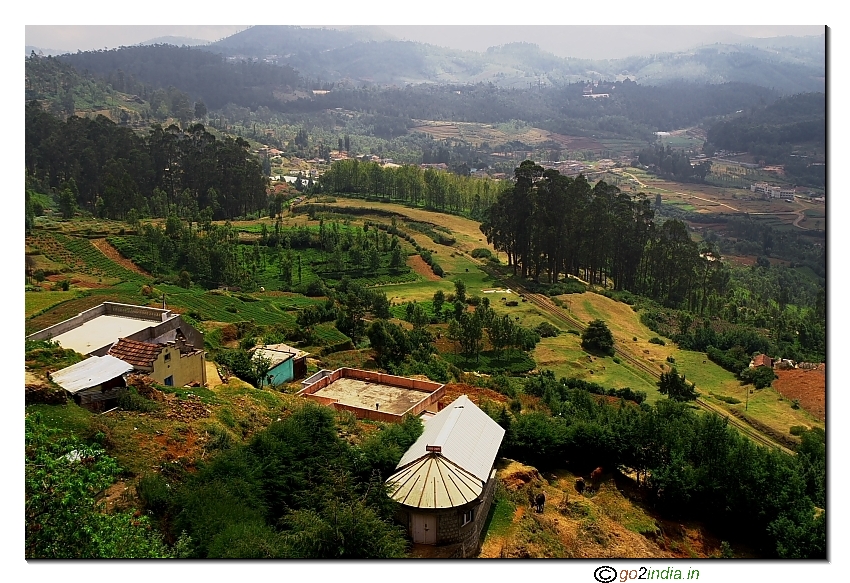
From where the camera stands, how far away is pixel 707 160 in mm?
72375

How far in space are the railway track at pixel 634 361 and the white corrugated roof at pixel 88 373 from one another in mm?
11010

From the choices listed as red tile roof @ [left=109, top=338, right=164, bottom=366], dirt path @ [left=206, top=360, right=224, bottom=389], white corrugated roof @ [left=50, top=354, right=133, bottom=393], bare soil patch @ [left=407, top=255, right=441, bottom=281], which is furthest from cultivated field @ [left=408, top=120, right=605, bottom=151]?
white corrugated roof @ [left=50, top=354, right=133, bottom=393]

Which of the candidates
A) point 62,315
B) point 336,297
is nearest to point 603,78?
point 336,297

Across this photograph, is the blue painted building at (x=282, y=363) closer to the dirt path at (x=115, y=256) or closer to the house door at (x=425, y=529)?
the house door at (x=425, y=529)

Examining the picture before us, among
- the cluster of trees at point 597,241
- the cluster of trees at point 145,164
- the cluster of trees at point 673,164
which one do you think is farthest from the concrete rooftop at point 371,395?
the cluster of trees at point 673,164

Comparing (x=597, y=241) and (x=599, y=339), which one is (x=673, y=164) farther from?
(x=599, y=339)

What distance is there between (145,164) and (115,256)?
533 inches

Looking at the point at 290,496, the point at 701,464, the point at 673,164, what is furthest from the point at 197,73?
the point at 290,496

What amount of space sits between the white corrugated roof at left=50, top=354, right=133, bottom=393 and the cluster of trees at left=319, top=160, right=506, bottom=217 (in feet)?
115

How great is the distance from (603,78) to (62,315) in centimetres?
12090

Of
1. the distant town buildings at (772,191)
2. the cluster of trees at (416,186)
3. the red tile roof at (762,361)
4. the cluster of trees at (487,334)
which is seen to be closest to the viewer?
the cluster of trees at (487,334)

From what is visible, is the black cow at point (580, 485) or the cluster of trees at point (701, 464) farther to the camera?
the black cow at point (580, 485)

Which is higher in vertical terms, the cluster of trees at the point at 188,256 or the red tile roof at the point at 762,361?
the cluster of trees at the point at 188,256

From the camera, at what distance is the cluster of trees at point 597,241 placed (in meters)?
32.3
